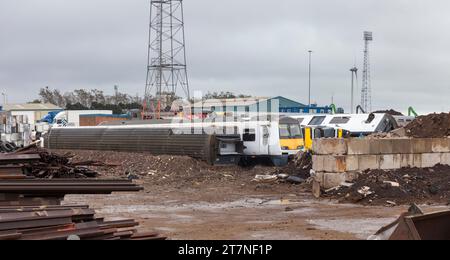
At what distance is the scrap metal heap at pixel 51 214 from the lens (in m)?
6.79

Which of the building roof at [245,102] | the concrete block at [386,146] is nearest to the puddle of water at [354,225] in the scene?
the concrete block at [386,146]

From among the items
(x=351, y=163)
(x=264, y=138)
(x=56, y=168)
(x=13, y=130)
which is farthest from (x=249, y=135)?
(x=13, y=130)

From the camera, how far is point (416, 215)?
6887mm

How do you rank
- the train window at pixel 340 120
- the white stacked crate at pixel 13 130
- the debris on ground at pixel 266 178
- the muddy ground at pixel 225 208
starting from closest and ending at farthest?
1. the muddy ground at pixel 225 208
2. the debris on ground at pixel 266 178
3. the white stacked crate at pixel 13 130
4. the train window at pixel 340 120

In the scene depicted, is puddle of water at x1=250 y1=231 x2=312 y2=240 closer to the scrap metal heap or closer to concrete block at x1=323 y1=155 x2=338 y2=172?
the scrap metal heap

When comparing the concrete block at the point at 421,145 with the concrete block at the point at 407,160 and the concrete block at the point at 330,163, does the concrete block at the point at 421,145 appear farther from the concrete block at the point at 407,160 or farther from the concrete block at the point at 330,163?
the concrete block at the point at 330,163

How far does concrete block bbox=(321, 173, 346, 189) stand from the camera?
655 inches

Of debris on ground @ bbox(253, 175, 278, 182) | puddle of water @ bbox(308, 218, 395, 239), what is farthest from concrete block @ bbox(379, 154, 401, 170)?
puddle of water @ bbox(308, 218, 395, 239)

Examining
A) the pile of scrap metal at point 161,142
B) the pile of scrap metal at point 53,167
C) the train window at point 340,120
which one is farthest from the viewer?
the train window at point 340,120

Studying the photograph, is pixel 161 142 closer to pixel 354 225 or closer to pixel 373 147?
pixel 373 147

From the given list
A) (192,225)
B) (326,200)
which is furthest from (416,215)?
(326,200)

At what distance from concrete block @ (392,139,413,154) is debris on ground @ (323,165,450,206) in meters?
0.53

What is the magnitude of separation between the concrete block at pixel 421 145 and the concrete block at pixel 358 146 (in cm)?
150
